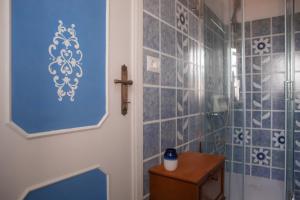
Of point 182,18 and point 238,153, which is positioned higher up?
point 182,18

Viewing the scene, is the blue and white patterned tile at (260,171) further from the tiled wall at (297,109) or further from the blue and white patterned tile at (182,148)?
the blue and white patterned tile at (182,148)

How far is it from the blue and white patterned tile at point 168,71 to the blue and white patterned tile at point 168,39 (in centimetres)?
5

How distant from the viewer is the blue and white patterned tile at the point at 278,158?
2.15 meters

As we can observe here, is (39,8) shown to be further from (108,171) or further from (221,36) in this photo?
(221,36)

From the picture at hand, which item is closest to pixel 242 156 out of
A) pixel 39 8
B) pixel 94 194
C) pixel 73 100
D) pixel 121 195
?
pixel 121 195

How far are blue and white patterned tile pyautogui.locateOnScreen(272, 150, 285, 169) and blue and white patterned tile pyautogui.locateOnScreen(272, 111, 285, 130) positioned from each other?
0.26 m

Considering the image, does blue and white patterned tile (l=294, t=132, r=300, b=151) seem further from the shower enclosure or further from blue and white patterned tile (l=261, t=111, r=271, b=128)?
blue and white patterned tile (l=261, t=111, r=271, b=128)

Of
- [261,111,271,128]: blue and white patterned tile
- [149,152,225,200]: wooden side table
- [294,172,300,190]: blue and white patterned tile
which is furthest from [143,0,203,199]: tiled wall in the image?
[294,172,300,190]: blue and white patterned tile

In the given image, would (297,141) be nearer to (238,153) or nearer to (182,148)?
(238,153)

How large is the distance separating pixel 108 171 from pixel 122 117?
28 cm

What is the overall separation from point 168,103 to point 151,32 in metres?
0.50

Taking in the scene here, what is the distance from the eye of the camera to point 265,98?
2.20 meters

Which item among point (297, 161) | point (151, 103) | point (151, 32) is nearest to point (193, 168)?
point (151, 103)

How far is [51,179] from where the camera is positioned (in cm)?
78
